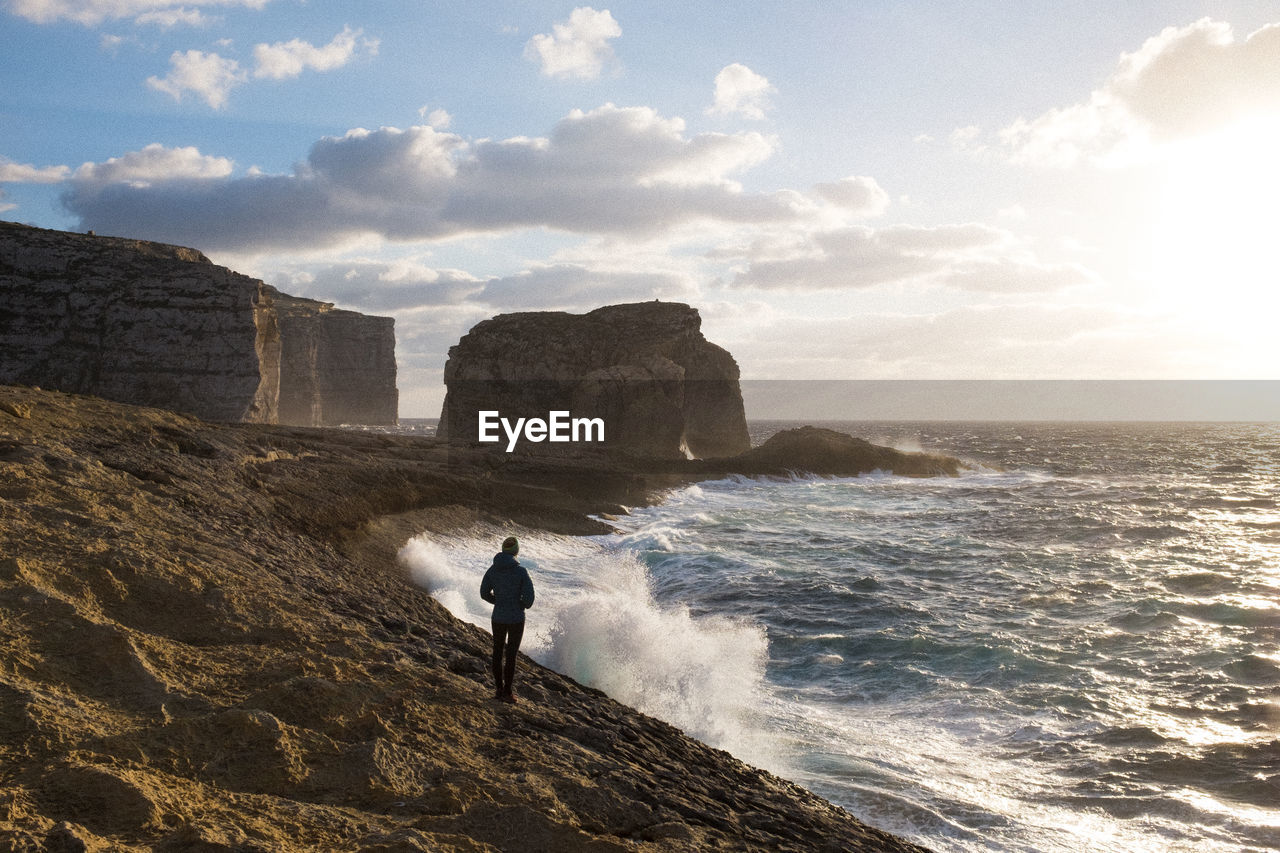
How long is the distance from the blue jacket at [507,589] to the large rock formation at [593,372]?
43.3m

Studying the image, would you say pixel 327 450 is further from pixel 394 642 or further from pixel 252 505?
pixel 394 642

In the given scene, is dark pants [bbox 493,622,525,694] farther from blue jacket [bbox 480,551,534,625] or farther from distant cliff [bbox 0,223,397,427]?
distant cliff [bbox 0,223,397,427]

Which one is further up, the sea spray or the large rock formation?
the large rock formation

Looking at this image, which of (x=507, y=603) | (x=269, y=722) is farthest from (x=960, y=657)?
(x=269, y=722)

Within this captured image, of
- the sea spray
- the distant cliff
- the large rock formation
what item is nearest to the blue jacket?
the sea spray

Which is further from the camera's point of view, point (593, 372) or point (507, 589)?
point (593, 372)

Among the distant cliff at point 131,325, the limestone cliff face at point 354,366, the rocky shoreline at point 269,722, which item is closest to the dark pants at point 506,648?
the rocky shoreline at point 269,722

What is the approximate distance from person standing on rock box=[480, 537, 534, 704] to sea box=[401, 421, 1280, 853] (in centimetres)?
397

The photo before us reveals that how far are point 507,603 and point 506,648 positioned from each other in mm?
492

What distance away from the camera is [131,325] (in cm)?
4128

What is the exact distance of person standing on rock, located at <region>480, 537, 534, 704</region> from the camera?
7973 millimetres

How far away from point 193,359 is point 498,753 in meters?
43.0

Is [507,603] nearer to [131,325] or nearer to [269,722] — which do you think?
[269,722]

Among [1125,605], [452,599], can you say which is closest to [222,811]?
[452,599]
